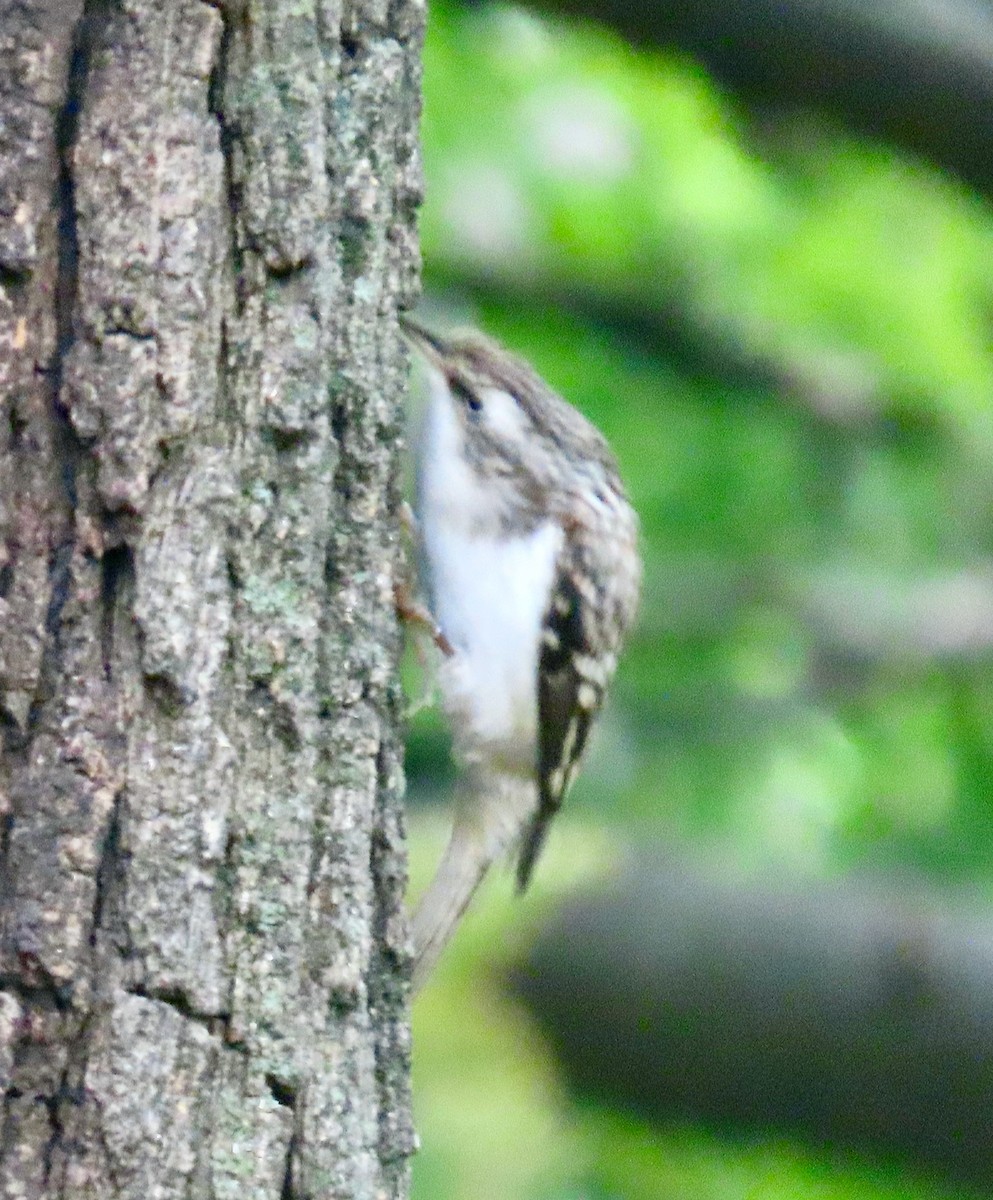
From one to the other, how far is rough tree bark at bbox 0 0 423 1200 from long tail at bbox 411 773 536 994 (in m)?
1.19

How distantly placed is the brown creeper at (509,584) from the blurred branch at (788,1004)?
5.62 feet

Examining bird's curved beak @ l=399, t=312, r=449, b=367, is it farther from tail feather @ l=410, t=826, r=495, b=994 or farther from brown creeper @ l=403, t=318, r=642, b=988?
tail feather @ l=410, t=826, r=495, b=994

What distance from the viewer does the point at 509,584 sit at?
12.8ft

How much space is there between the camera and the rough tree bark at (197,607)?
2.23m

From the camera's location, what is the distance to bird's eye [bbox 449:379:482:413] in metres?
3.89

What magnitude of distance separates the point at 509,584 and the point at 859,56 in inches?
74.5

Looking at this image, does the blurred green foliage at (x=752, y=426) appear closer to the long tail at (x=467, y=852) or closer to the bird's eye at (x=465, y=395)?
the long tail at (x=467, y=852)

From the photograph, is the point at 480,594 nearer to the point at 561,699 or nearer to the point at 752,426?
the point at 561,699

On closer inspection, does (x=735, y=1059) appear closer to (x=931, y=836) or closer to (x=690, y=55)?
(x=931, y=836)

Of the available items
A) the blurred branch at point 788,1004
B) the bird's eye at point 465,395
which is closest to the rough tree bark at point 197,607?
the bird's eye at point 465,395

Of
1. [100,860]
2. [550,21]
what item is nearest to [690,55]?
[550,21]

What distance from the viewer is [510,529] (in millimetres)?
3895

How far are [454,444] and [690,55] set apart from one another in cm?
164

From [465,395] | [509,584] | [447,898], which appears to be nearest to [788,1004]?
[447,898]
